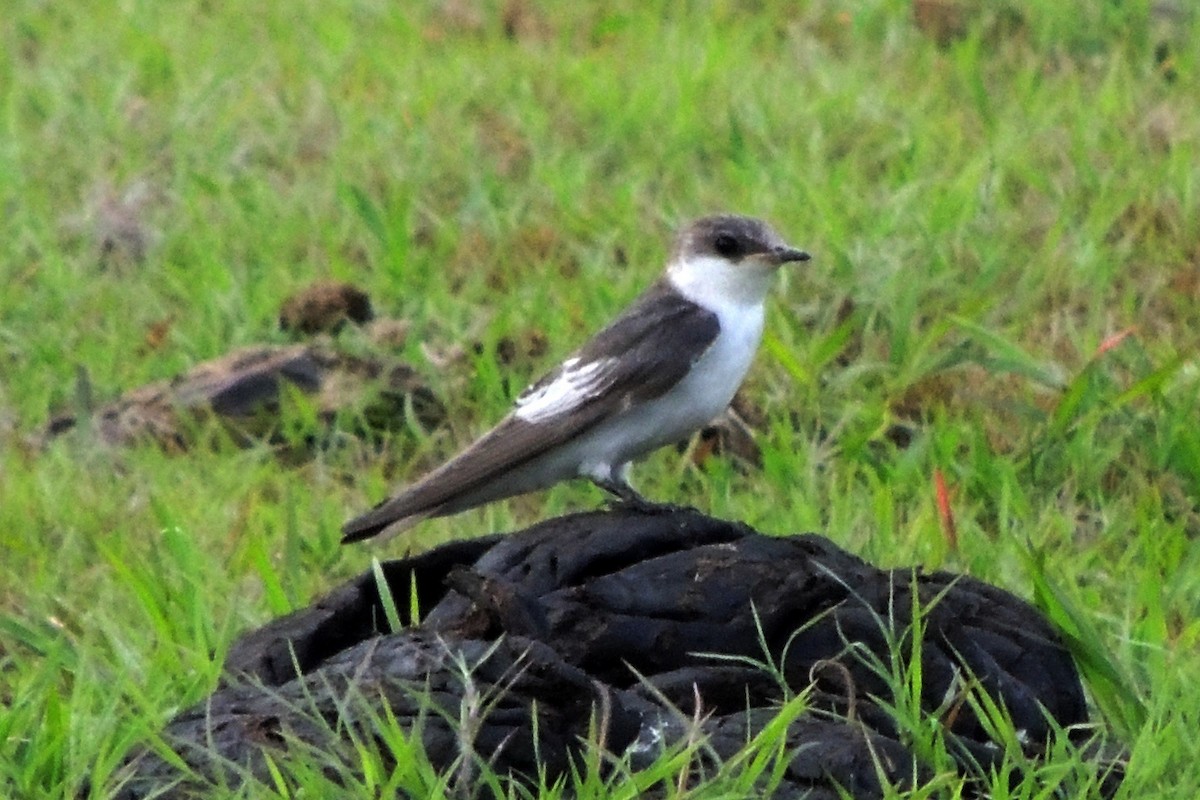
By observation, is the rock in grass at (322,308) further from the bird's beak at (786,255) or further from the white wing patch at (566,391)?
the bird's beak at (786,255)

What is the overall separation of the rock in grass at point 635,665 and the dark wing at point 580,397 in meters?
0.64

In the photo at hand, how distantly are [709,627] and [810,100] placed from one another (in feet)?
16.0

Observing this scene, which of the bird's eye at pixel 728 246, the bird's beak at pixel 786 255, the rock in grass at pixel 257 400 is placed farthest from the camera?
the rock in grass at pixel 257 400

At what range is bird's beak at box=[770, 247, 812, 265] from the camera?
→ 18.5ft

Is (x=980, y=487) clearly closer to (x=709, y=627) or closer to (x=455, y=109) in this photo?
(x=709, y=627)

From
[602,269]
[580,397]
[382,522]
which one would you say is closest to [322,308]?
[602,269]

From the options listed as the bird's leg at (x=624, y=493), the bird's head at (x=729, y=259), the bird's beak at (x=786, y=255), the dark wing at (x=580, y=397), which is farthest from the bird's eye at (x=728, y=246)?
the bird's leg at (x=624, y=493)

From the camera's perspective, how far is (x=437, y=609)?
4.31 meters

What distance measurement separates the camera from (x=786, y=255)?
18.6 ft

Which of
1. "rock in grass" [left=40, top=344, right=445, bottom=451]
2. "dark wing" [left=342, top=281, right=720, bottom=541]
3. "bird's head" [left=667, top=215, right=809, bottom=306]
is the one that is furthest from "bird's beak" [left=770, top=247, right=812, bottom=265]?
"rock in grass" [left=40, top=344, right=445, bottom=451]

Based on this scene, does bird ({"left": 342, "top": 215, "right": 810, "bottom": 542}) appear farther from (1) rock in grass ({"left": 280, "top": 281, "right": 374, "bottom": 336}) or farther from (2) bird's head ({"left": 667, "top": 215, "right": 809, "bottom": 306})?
(1) rock in grass ({"left": 280, "top": 281, "right": 374, "bottom": 336})

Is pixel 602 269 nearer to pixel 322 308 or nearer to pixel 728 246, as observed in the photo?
pixel 322 308

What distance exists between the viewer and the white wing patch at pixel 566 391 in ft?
17.7

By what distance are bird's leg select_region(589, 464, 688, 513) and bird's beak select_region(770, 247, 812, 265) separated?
0.65 m
